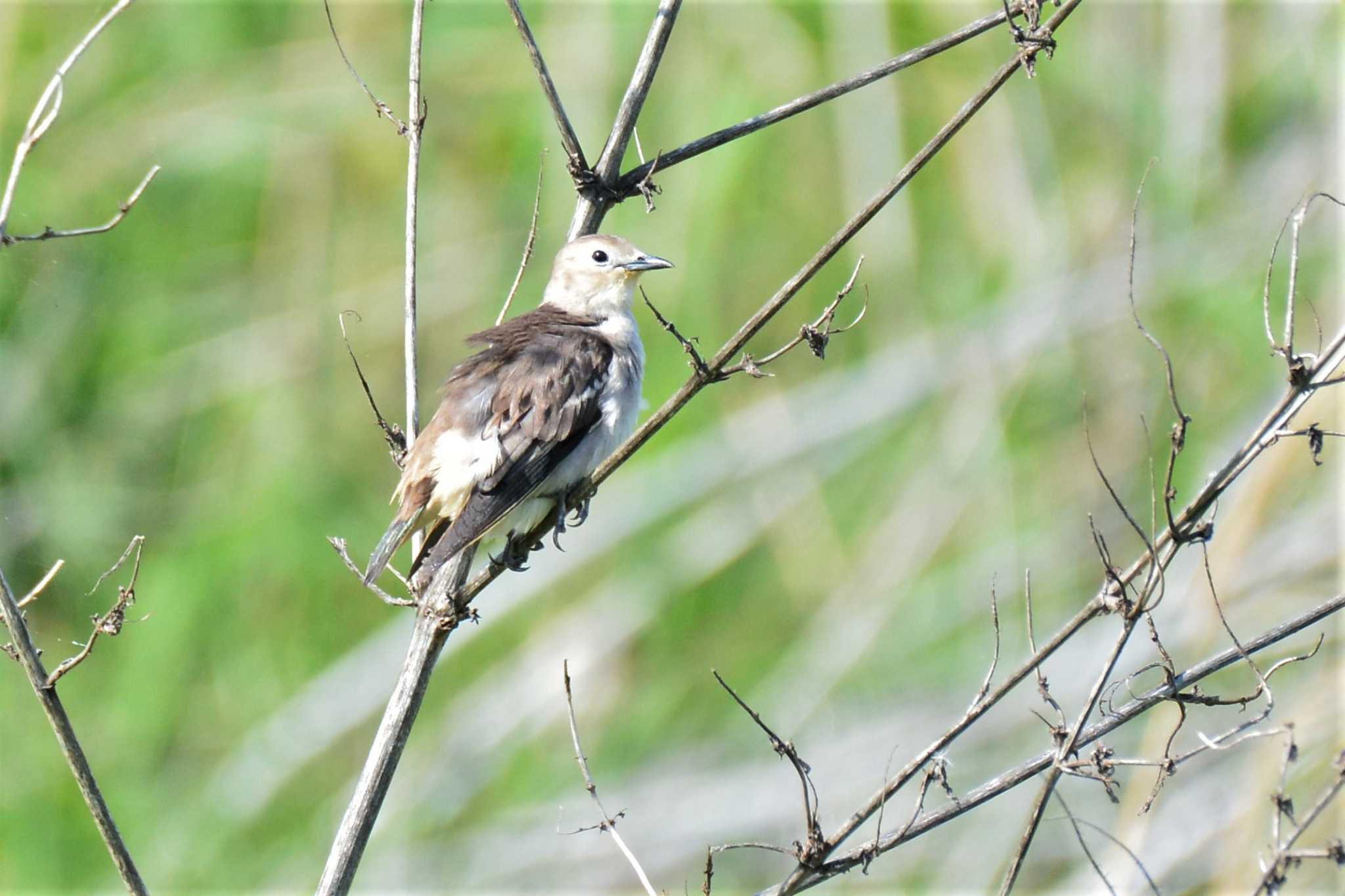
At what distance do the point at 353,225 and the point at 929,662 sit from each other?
5113mm

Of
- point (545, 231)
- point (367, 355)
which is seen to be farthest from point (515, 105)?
point (367, 355)

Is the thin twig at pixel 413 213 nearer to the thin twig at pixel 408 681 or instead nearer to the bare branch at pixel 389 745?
the thin twig at pixel 408 681

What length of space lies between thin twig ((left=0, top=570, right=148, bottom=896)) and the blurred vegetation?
18.2 ft

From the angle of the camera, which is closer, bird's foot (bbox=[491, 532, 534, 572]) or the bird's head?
bird's foot (bbox=[491, 532, 534, 572])

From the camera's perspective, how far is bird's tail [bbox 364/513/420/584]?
366 centimetres

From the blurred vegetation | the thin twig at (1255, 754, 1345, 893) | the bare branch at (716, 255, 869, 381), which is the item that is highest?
the blurred vegetation

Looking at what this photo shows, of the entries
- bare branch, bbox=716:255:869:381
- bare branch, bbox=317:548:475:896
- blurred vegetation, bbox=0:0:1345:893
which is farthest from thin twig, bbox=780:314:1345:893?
blurred vegetation, bbox=0:0:1345:893

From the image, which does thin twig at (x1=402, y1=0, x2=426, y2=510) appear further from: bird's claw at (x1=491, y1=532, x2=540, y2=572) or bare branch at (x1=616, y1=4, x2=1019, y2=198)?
bare branch at (x1=616, y1=4, x2=1019, y2=198)

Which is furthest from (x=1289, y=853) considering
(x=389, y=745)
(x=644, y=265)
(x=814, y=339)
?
(x=644, y=265)

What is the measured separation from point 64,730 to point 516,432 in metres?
1.77

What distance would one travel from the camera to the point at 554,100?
10.5ft

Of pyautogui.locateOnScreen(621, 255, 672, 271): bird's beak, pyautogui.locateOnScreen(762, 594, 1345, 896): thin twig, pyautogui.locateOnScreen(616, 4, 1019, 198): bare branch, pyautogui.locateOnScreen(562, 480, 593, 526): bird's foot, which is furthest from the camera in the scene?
pyautogui.locateOnScreen(621, 255, 672, 271): bird's beak

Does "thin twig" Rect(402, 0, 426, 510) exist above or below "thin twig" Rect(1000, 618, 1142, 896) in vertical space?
above

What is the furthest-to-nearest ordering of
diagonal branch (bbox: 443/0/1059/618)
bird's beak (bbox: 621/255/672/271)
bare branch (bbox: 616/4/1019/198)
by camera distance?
1. bird's beak (bbox: 621/255/672/271)
2. bare branch (bbox: 616/4/1019/198)
3. diagonal branch (bbox: 443/0/1059/618)
